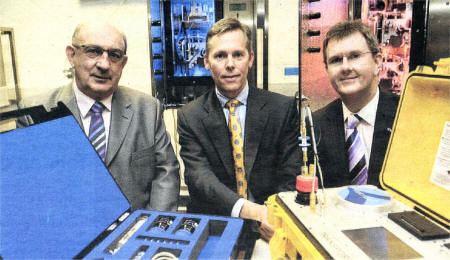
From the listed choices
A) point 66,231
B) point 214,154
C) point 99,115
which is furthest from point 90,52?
point 66,231

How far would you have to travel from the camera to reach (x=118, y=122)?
1.55 m

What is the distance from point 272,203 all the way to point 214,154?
2.40ft

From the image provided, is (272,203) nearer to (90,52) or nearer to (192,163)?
(192,163)

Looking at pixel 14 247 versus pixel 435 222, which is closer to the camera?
pixel 14 247

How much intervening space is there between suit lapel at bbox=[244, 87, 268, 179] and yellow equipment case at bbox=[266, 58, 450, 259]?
2.06 feet

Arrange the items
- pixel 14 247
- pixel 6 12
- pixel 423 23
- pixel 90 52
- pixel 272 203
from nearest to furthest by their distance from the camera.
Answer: pixel 14 247
pixel 272 203
pixel 90 52
pixel 423 23
pixel 6 12

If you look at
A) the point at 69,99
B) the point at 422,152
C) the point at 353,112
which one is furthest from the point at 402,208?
the point at 69,99

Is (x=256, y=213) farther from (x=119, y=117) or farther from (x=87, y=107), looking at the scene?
(x=87, y=107)

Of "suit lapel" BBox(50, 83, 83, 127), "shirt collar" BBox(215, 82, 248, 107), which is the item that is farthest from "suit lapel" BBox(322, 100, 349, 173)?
"suit lapel" BBox(50, 83, 83, 127)

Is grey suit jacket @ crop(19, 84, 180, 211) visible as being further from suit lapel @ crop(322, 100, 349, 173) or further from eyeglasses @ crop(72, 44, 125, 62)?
suit lapel @ crop(322, 100, 349, 173)

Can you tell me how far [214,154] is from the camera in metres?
1.70

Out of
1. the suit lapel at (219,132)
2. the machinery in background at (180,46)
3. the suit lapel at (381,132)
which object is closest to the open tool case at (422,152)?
the suit lapel at (381,132)

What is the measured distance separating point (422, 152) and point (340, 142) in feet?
1.72

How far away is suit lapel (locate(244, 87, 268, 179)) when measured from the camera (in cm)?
167
